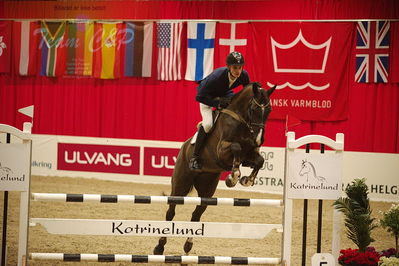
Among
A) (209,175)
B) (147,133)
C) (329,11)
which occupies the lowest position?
(209,175)

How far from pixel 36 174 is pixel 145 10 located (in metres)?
4.37

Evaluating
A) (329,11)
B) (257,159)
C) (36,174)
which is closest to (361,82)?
(329,11)

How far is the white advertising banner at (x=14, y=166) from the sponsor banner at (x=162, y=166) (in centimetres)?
689

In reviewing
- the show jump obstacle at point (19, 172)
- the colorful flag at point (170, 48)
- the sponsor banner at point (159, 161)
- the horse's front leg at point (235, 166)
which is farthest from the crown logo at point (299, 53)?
the show jump obstacle at point (19, 172)

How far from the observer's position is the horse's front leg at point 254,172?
4930 mm

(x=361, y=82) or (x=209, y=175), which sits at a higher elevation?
(x=361, y=82)

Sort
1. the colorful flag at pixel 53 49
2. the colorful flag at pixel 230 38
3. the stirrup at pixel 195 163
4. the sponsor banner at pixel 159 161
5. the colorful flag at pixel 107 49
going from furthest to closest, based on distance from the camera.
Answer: the colorful flag at pixel 53 49 < the colorful flag at pixel 107 49 < the sponsor banner at pixel 159 161 < the colorful flag at pixel 230 38 < the stirrup at pixel 195 163

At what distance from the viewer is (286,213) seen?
14.8 ft

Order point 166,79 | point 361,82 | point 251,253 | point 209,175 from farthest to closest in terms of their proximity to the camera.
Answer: point 166,79 → point 361,82 → point 251,253 → point 209,175

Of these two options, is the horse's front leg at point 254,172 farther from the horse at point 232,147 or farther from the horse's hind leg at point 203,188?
the horse's hind leg at point 203,188

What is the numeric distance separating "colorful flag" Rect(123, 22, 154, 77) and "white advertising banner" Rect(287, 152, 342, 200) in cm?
742

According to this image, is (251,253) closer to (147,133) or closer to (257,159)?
(257,159)

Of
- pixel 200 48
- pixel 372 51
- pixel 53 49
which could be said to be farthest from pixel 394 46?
pixel 53 49

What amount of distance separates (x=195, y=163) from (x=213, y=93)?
75 cm
